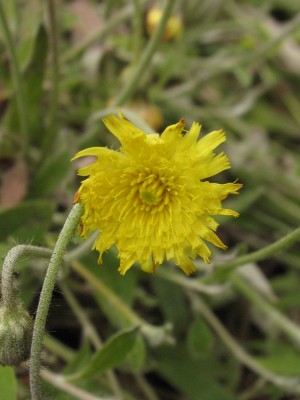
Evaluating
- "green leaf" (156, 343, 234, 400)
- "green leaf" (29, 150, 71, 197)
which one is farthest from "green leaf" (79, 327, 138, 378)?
"green leaf" (29, 150, 71, 197)

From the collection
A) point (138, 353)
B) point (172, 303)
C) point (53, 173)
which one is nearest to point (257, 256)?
point (138, 353)

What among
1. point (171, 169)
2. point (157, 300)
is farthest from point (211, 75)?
point (171, 169)

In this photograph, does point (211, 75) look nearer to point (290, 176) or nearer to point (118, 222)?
point (290, 176)

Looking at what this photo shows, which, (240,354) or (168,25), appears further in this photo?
(168,25)

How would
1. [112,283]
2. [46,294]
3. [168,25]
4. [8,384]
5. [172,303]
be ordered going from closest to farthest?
[46,294], [8,384], [112,283], [172,303], [168,25]

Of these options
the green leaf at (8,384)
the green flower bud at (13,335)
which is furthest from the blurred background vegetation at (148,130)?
the green flower bud at (13,335)

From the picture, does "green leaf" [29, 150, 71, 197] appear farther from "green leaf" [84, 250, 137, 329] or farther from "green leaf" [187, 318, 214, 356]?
"green leaf" [187, 318, 214, 356]

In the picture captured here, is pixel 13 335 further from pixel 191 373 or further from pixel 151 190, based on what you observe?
pixel 191 373
